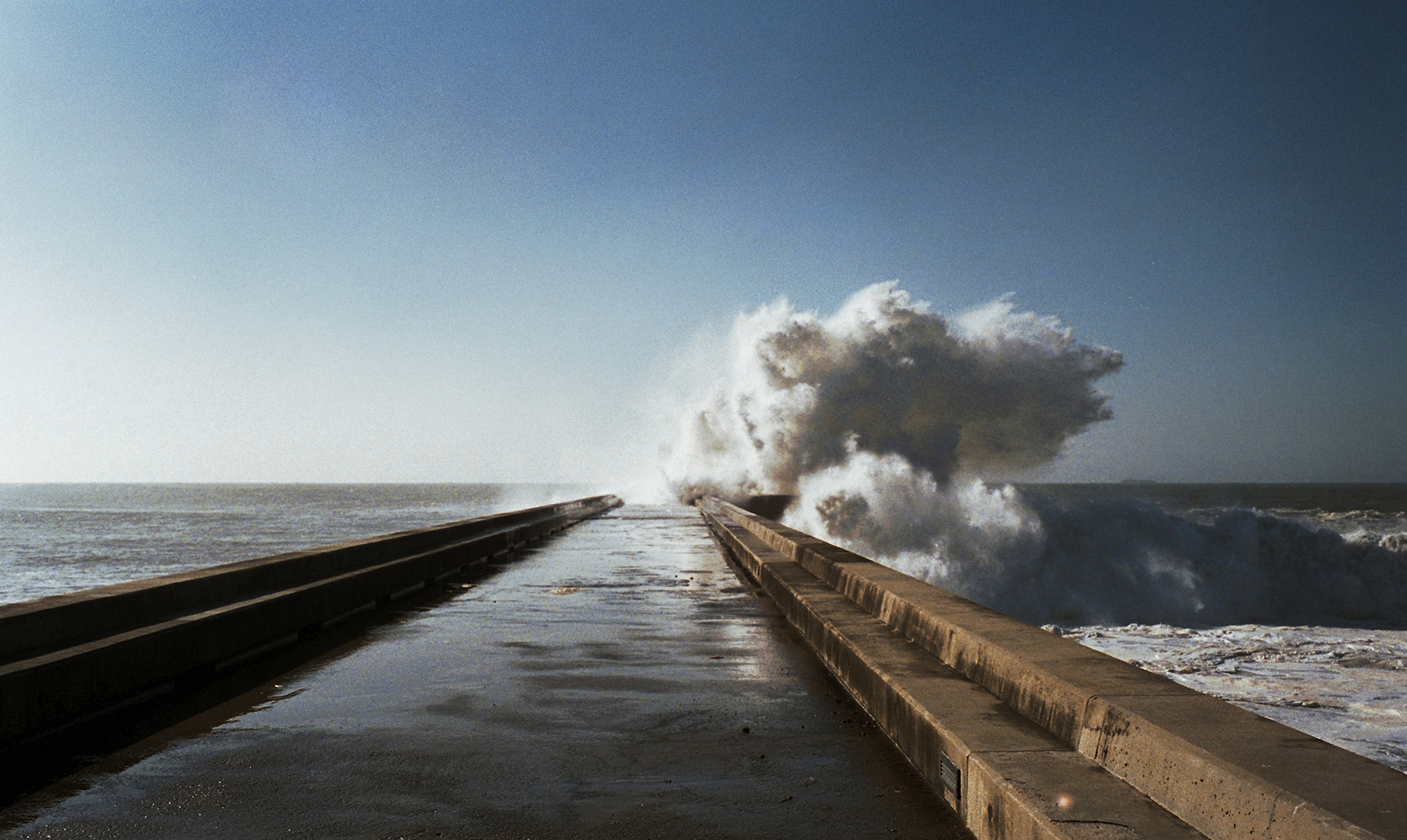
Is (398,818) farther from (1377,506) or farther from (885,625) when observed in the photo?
(1377,506)

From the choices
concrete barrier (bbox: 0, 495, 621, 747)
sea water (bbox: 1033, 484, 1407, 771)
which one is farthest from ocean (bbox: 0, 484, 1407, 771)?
concrete barrier (bbox: 0, 495, 621, 747)

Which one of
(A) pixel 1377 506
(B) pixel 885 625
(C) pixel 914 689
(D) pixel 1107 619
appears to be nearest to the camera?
(C) pixel 914 689

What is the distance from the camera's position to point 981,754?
158 inches

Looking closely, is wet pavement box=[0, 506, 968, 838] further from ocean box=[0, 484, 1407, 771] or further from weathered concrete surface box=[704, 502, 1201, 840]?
ocean box=[0, 484, 1407, 771]

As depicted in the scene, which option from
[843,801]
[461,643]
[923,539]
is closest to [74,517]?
[923,539]

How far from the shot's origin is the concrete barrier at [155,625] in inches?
214

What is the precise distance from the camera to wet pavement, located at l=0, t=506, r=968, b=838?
4.13 metres

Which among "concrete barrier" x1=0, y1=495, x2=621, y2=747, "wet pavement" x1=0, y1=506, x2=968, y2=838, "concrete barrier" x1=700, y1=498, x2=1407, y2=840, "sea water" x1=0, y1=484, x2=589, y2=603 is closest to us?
"concrete barrier" x1=700, y1=498, x2=1407, y2=840

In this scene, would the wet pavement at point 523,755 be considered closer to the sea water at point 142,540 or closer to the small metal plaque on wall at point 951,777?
the small metal plaque on wall at point 951,777

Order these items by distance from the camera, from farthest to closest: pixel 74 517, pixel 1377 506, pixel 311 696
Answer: pixel 1377 506
pixel 74 517
pixel 311 696

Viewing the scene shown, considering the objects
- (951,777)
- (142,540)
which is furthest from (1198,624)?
(142,540)

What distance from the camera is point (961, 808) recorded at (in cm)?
412

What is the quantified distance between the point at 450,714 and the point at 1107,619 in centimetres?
3055

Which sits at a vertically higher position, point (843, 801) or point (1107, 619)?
point (843, 801)
